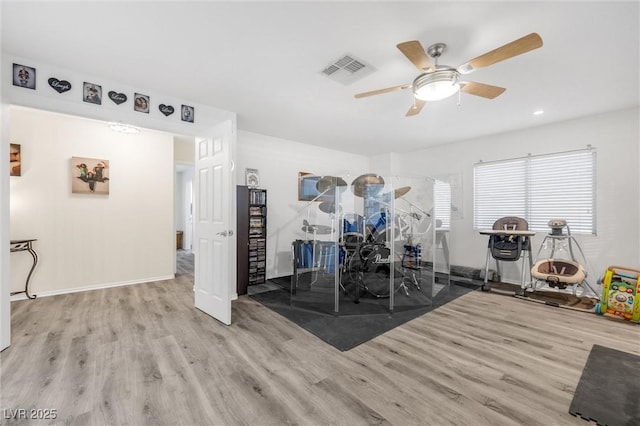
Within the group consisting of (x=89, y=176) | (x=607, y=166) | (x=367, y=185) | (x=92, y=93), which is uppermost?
(x=92, y=93)

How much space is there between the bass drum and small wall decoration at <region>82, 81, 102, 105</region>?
3.64 metres

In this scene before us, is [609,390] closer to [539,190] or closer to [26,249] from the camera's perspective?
[539,190]

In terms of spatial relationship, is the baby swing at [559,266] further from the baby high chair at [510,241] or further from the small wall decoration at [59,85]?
the small wall decoration at [59,85]

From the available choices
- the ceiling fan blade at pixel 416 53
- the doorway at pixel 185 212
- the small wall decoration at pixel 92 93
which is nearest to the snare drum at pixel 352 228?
the ceiling fan blade at pixel 416 53

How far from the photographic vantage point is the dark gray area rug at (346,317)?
2.76m

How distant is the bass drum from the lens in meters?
4.02

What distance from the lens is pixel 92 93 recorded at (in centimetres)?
278

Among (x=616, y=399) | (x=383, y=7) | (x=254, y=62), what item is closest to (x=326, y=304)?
(x=616, y=399)

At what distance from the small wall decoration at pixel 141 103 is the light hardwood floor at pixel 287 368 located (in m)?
2.45

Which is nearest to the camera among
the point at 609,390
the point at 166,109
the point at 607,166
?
the point at 609,390

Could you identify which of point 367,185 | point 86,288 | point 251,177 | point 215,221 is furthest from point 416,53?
point 86,288

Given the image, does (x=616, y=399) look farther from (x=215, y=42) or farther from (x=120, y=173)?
(x=120, y=173)

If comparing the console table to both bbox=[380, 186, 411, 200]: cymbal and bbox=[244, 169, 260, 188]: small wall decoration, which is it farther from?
bbox=[380, 186, 411, 200]: cymbal

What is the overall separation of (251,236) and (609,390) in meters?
4.35
